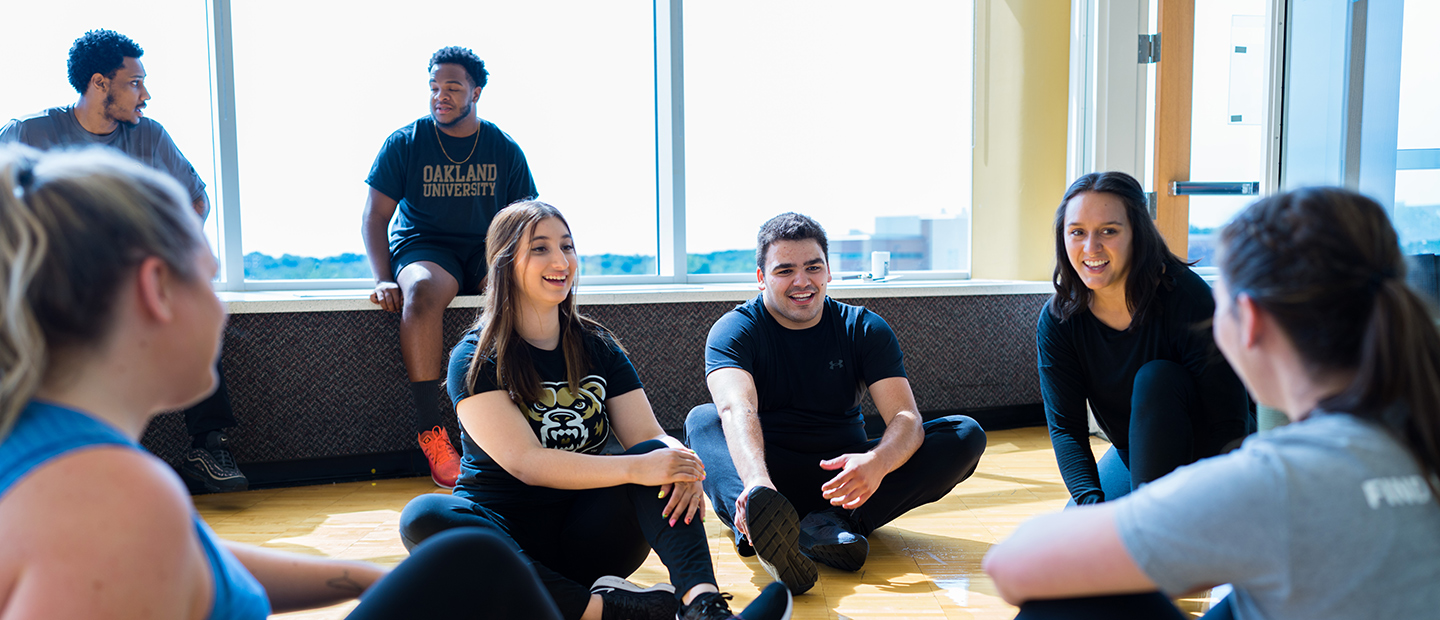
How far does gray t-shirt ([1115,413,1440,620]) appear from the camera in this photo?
58 cm

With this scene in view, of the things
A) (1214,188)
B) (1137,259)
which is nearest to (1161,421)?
(1137,259)

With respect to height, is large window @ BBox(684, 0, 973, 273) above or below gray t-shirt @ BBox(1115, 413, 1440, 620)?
above

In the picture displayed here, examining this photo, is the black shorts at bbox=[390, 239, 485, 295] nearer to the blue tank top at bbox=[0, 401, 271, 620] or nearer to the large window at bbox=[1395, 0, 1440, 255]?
the blue tank top at bbox=[0, 401, 271, 620]

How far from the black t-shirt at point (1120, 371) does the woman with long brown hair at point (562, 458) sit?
769mm

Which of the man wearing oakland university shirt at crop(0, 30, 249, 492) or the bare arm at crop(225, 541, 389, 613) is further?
the man wearing oakland university shirt at crop(0, 30, 249, 492)

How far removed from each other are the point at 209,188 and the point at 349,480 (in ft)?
3.65

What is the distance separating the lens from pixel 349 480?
2.70 metres

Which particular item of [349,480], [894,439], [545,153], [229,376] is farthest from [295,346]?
[894,439]

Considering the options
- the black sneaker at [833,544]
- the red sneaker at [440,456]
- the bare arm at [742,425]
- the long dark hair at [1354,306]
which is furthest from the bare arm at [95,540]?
the red sneaker at [440,456]

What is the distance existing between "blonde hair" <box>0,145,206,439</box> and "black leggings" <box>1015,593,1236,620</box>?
2.41 ft

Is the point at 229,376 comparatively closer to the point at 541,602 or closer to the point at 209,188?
the point at 209,188

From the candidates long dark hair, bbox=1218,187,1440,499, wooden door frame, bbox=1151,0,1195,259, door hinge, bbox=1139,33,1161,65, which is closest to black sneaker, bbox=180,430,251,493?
long dark hair, bbox=1218,187,1440,499

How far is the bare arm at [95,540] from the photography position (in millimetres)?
497

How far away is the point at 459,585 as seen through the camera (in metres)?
0.80
